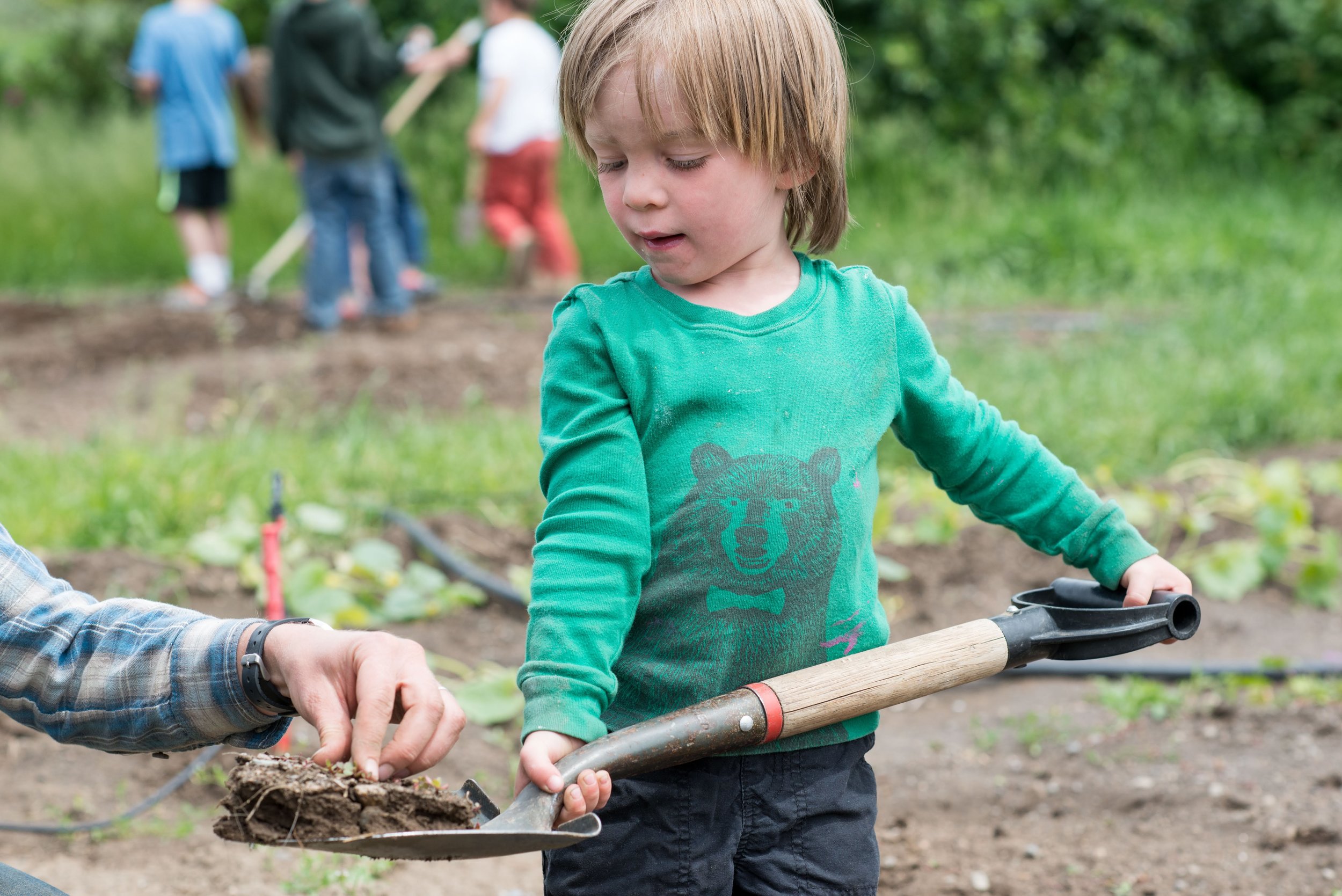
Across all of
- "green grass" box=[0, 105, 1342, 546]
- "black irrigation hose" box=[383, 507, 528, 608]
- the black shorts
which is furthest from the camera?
the black shorts

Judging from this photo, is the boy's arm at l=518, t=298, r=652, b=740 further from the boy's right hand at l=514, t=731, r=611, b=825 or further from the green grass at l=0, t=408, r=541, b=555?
the green grass at l=0, t=408, r=541, b=555

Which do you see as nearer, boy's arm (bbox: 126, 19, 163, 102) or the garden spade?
the garden spade

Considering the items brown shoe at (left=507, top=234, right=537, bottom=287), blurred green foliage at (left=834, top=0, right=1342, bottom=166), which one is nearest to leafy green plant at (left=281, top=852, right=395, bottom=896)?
brown shoe at (left=507, top=234, right=537, bottom=287)

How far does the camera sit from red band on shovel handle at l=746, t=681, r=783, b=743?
1.63m

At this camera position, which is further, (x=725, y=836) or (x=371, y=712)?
(x=725, y=836)

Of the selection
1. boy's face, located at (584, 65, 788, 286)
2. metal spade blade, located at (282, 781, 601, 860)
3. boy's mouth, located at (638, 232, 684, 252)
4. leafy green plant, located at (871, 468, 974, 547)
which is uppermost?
boy's face, located at (584, 65, 788, 286)

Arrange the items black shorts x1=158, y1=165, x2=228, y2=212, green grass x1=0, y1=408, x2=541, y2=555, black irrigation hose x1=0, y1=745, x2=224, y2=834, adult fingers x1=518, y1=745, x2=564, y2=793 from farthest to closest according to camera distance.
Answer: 1. black shorts x1=158, y1=165, x2=228, y2=212
2. green grass x1=0, y1=408, x2=541, y2=555
3. black irrigation hose x1=0, y1=745, x2=224, y2=834
4. adult fingers x1=518, y1=745, x2=564, y2=793

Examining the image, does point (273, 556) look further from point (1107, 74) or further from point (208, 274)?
point (1107, 74)

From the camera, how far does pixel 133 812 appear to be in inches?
110

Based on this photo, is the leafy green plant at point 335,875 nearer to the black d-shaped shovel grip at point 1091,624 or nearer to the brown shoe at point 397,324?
the black d-shaped shovel grip at point 1091,624

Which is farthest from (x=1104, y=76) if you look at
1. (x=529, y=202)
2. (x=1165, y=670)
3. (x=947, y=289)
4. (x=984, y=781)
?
(x=984, y=781)

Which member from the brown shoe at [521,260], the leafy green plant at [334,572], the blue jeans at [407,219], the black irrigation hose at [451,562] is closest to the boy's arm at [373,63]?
the blue jeans at [407,219]

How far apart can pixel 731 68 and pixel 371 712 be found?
0.84 m

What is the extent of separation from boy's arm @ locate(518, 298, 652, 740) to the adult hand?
5.3 inches
